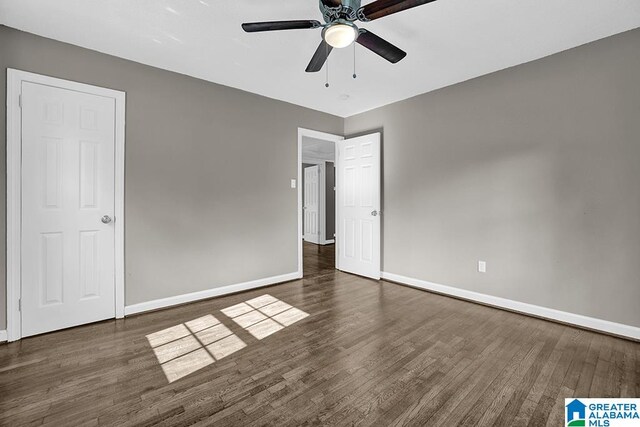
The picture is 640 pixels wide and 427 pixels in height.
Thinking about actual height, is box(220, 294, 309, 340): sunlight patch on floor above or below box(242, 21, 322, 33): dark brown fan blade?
below

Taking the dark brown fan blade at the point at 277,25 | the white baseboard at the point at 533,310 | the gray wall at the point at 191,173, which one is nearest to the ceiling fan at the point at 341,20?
the dark brown fan blade at the point at 277,25

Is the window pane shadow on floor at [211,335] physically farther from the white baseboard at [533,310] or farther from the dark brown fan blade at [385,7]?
the dark brown fan blade at [385,7]

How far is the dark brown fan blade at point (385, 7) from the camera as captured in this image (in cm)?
161

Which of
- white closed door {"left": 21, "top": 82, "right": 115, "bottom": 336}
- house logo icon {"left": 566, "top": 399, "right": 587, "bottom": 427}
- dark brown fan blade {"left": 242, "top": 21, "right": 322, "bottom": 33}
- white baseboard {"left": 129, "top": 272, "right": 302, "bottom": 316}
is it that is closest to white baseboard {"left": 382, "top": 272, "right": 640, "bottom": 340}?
house logo icon {"left": 566, "top": 399, "right": 587, "bottom": 427}

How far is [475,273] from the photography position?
3.31 m

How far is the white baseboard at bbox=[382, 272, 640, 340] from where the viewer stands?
2447 millimetres

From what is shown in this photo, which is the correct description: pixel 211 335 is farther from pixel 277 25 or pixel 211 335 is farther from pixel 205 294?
pixel 277 25

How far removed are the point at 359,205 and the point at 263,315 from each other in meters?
2.24

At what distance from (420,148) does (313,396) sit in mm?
3149

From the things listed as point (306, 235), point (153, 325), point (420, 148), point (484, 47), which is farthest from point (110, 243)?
point (306, 235)

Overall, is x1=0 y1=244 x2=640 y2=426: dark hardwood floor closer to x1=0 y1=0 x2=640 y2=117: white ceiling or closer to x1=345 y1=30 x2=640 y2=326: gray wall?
x1=345 y1=30 x2=640 y2=326: gray wall

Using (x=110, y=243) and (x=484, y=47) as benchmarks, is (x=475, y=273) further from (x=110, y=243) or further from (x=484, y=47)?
(x=110, y=243)

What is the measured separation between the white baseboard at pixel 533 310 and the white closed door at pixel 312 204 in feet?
12.9

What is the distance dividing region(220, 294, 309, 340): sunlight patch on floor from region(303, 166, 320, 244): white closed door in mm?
4421
